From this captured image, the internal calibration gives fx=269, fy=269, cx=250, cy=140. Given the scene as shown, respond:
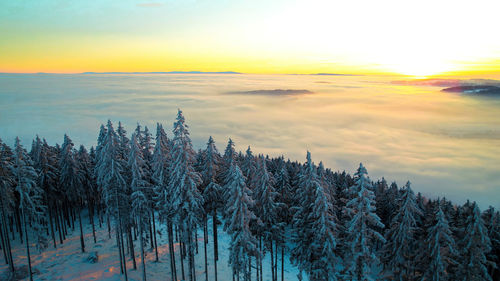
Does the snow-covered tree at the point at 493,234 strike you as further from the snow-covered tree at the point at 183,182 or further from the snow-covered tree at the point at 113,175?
the snow-covered tree at the point at 113,175

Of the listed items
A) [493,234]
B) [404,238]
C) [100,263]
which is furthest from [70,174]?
[493,234]

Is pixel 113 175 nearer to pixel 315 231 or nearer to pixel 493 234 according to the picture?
pixel 315 231

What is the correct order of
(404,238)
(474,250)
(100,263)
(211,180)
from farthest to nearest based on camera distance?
(100,263), (211,180), (474,250), (404,238)

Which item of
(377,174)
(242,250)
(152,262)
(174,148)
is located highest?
(174,148)

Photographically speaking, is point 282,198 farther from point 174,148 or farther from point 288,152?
point 288,152

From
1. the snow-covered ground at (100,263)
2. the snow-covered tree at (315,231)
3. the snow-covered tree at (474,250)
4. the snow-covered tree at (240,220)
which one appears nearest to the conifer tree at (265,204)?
the snow-covered tree at (315,231)

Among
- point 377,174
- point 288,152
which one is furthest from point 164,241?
point 288,152
